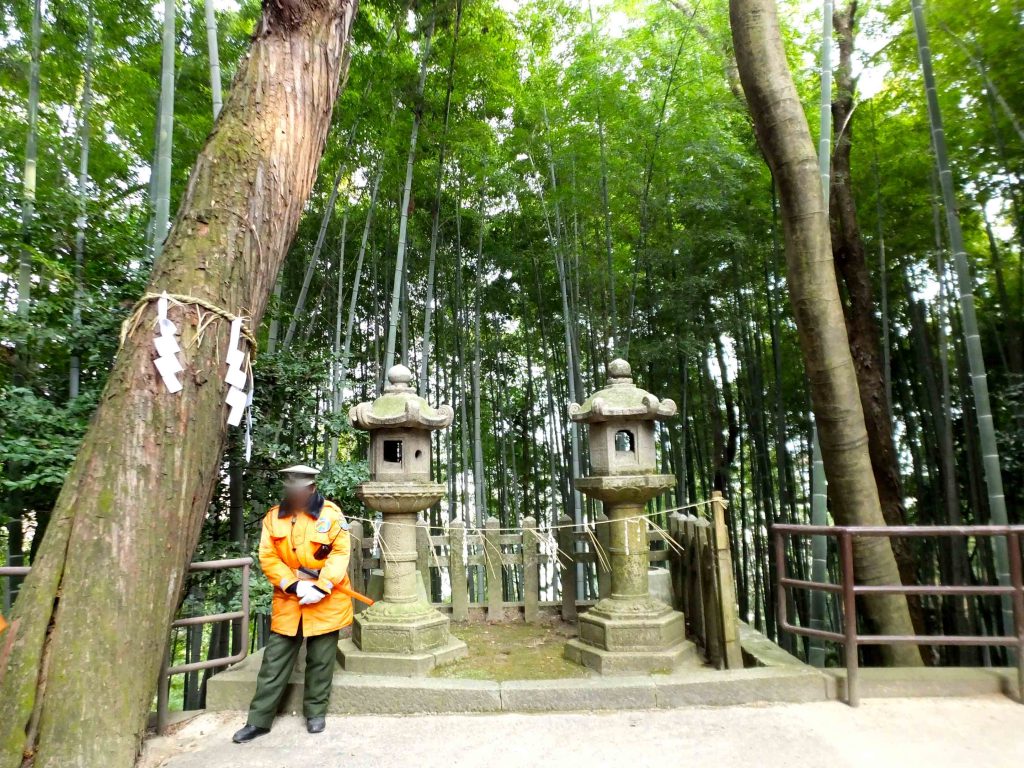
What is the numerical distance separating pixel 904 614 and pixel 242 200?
4419mm

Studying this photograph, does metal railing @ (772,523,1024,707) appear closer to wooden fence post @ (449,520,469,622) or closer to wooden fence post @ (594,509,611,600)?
wooden fence post @ (594,509,611,600)

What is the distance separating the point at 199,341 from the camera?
252cm

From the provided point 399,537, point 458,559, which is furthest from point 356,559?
point 458,559

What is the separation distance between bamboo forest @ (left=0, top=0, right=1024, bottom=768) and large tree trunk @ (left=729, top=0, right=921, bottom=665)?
0.08ft

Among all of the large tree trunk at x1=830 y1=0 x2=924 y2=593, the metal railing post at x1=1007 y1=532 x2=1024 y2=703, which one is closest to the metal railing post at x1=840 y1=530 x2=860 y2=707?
the metal railing post at x1=1007 y1=532 x2=1024 y2=703

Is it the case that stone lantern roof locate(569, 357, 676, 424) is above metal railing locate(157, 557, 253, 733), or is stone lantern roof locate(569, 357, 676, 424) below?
above

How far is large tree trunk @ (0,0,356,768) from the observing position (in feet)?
6.71

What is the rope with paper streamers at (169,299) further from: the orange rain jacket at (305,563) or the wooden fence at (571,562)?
the wooden fence at (571,562)

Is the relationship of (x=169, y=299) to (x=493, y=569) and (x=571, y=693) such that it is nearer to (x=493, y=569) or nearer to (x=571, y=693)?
(x=571, y=693)

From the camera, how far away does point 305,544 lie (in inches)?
106

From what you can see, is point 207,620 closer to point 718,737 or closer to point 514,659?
point 514,659

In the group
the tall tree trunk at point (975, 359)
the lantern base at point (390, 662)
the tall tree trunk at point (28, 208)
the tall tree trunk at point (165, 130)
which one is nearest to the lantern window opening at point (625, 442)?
the lantern base at point (390, 662)

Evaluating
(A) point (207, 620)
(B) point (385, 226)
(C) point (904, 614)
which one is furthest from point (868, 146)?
(A) point (207, 620)

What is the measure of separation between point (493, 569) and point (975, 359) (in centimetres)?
356
